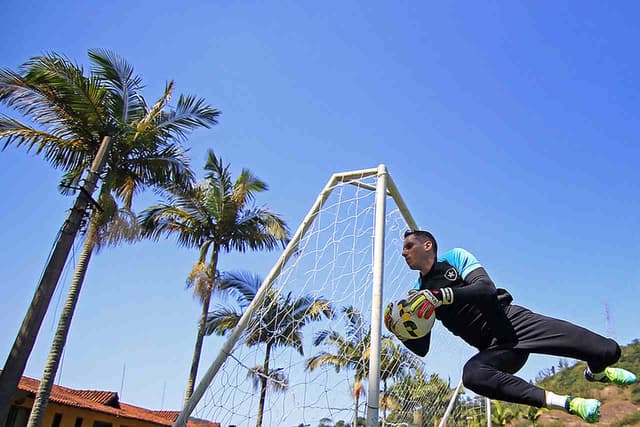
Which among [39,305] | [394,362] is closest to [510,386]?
[394,362]

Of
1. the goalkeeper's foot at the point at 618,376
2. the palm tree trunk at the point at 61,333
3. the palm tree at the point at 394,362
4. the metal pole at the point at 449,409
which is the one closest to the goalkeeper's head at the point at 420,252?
the goalkeeper's foot at the point at 618,376

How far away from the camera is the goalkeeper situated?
3.11 metres

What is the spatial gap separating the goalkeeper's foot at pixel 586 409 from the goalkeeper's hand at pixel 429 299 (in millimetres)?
866

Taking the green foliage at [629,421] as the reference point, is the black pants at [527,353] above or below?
below

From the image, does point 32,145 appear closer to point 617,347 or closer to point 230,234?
point 230,234

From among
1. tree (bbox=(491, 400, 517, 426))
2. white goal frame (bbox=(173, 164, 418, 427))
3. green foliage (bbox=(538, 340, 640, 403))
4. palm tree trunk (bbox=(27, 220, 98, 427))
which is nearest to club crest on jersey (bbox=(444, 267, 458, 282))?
white goal frame (bbox=(173, 164, 418, 427))

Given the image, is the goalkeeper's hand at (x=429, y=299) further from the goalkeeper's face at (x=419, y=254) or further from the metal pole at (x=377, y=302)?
the metal pole at (x=377, y=302)

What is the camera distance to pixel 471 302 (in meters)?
3.27

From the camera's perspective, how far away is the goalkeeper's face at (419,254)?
3660 millimetres

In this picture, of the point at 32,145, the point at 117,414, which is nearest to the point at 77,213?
the point at 32,145

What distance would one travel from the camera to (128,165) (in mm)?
10812

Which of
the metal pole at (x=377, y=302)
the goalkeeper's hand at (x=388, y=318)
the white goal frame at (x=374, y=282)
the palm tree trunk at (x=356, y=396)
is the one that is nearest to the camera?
the metal pole at (x=377, y=302)

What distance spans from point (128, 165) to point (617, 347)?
982cm

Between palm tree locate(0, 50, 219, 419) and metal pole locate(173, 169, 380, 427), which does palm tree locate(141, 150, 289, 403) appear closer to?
palm tree locate(0, 50, 219, 419)
